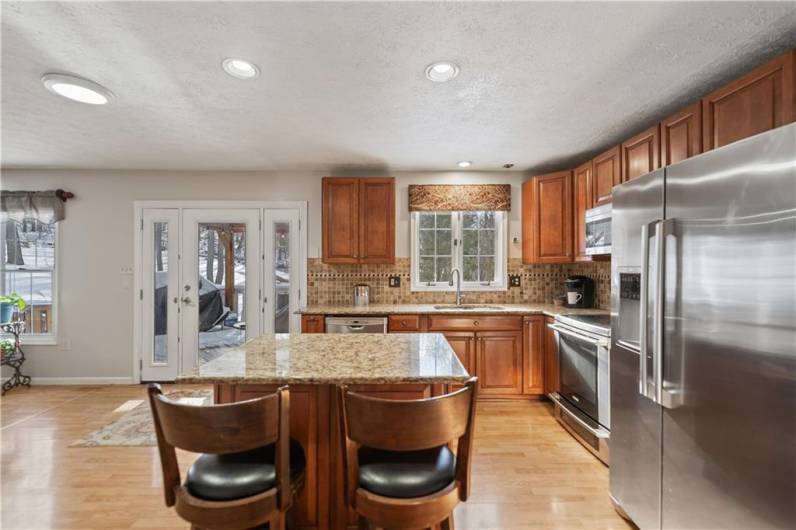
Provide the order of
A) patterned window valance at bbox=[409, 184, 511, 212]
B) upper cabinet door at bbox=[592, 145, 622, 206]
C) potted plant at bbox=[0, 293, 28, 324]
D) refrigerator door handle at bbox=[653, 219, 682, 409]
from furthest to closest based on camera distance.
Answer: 1. patterned window valance at bbox=[409, 184, 511, 212]
2. potted plant at bbox=[0, 293, 28, 324]
3. upper cabinet door at bbox=[592, 145, 622, 206]
4. refrigerator door handle at bbox=[653, 219, 682, 409]

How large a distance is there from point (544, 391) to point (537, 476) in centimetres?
129

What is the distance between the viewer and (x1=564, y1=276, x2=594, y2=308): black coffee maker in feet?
11.9

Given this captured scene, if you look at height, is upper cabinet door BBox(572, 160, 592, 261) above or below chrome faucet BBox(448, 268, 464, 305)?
above

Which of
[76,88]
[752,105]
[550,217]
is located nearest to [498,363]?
[550,217]

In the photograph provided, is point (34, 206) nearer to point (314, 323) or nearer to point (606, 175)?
point (314, 323)

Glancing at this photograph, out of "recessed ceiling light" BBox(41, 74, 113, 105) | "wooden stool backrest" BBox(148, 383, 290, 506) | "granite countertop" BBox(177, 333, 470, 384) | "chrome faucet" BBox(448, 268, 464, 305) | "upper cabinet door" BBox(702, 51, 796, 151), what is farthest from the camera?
"chrome faucet" BBox(448, 268, 464, 305)

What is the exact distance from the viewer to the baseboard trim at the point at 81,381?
389 centimetres

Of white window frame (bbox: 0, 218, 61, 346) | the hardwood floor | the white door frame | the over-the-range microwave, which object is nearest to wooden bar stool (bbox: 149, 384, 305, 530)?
the hardwood floor

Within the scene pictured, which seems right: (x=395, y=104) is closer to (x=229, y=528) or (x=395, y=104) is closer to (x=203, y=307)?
(x=229, y=528)

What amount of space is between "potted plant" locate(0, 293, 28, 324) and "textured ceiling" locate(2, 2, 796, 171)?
1.57 metres

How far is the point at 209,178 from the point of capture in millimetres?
4023

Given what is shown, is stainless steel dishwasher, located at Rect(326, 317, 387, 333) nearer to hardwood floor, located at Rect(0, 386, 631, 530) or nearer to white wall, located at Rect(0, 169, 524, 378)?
white wall, located at Rect(0, 169, 524, 378)

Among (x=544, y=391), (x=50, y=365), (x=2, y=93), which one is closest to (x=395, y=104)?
(x=2, y=93)

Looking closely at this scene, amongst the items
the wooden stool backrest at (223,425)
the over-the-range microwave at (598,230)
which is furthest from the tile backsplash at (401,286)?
the wooden stool backrest at (223,425)
